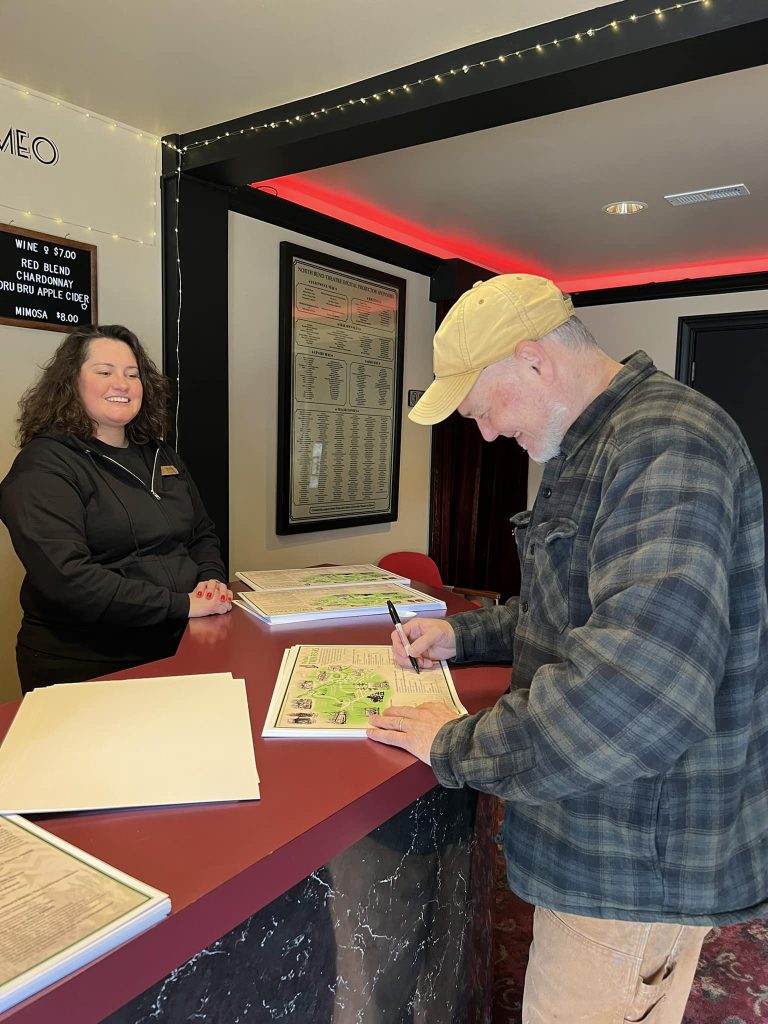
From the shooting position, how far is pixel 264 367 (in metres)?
3.35

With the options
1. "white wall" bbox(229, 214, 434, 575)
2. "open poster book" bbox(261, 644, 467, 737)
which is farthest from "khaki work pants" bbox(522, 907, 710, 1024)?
"white wall" bbox(229, 214, 434, 575)

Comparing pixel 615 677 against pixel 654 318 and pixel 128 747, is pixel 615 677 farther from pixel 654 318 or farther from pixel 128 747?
pixel 654 318

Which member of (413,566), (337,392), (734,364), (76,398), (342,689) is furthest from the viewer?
(734,364)

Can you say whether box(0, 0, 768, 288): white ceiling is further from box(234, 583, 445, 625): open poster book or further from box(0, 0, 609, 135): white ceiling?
box(234, 583, 445, 625): open poster book

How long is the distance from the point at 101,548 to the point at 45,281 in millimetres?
1098

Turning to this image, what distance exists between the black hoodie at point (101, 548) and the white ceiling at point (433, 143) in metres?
1.13

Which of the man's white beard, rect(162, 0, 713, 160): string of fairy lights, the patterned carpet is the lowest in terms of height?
the patterned carpet

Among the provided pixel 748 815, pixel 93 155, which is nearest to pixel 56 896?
pixel 748 815

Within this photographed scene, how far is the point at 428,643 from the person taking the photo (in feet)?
4.41

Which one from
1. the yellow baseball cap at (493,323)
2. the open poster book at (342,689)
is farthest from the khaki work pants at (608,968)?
the yellow baseball cap at (493,323)

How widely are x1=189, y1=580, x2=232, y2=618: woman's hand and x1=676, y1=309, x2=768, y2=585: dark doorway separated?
3881 millimetres

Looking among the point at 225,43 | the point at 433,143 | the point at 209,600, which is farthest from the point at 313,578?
the point at 433,143

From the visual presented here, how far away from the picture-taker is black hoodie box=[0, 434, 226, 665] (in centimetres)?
182

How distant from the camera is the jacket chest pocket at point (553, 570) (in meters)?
0.99
